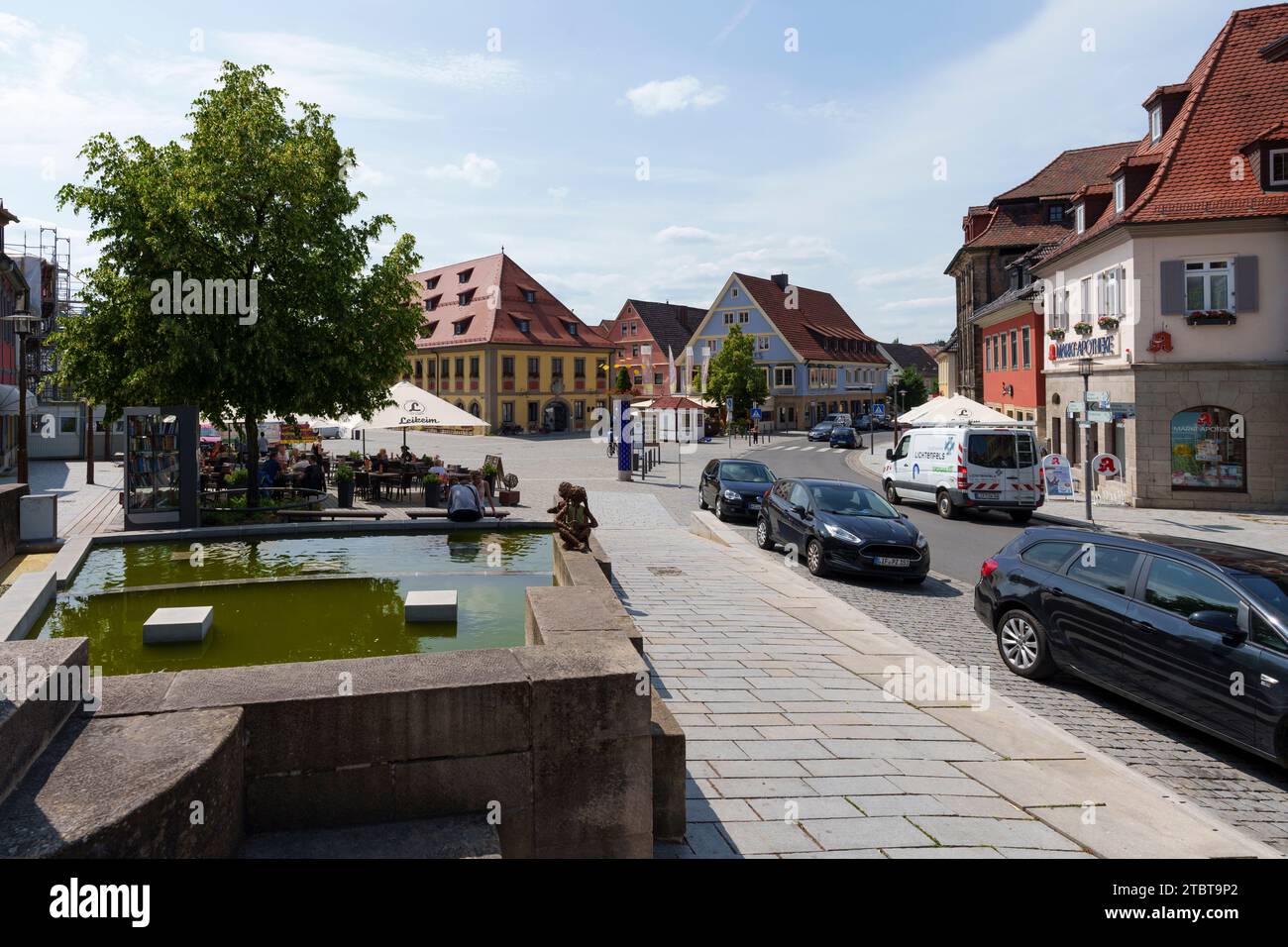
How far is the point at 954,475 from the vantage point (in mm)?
22719

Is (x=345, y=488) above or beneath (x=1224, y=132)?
beneath

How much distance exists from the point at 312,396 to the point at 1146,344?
20.8 m

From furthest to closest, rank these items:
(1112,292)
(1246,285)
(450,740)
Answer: (1112,292) → (1246,285) → (450,740)

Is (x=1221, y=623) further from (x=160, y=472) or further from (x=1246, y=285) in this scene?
(x=1246, y=285)

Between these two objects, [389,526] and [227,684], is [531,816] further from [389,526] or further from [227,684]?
[389,526]

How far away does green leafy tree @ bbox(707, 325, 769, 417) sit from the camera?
69.8 m

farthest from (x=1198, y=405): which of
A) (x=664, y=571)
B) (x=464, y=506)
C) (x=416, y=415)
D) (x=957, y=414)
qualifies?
(x=416, y=415)

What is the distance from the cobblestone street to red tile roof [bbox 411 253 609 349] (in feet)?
211

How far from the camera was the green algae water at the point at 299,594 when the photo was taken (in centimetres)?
812

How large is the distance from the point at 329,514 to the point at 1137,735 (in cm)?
1319

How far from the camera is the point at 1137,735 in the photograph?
25.0ft

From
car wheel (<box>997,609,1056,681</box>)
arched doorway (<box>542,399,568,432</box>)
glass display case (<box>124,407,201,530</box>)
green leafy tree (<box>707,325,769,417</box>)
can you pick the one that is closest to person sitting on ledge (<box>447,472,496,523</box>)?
glass display case (<box>124,407,201,530</box>)

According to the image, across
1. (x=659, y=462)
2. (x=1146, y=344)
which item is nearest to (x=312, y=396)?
(x=1146, y=344)
